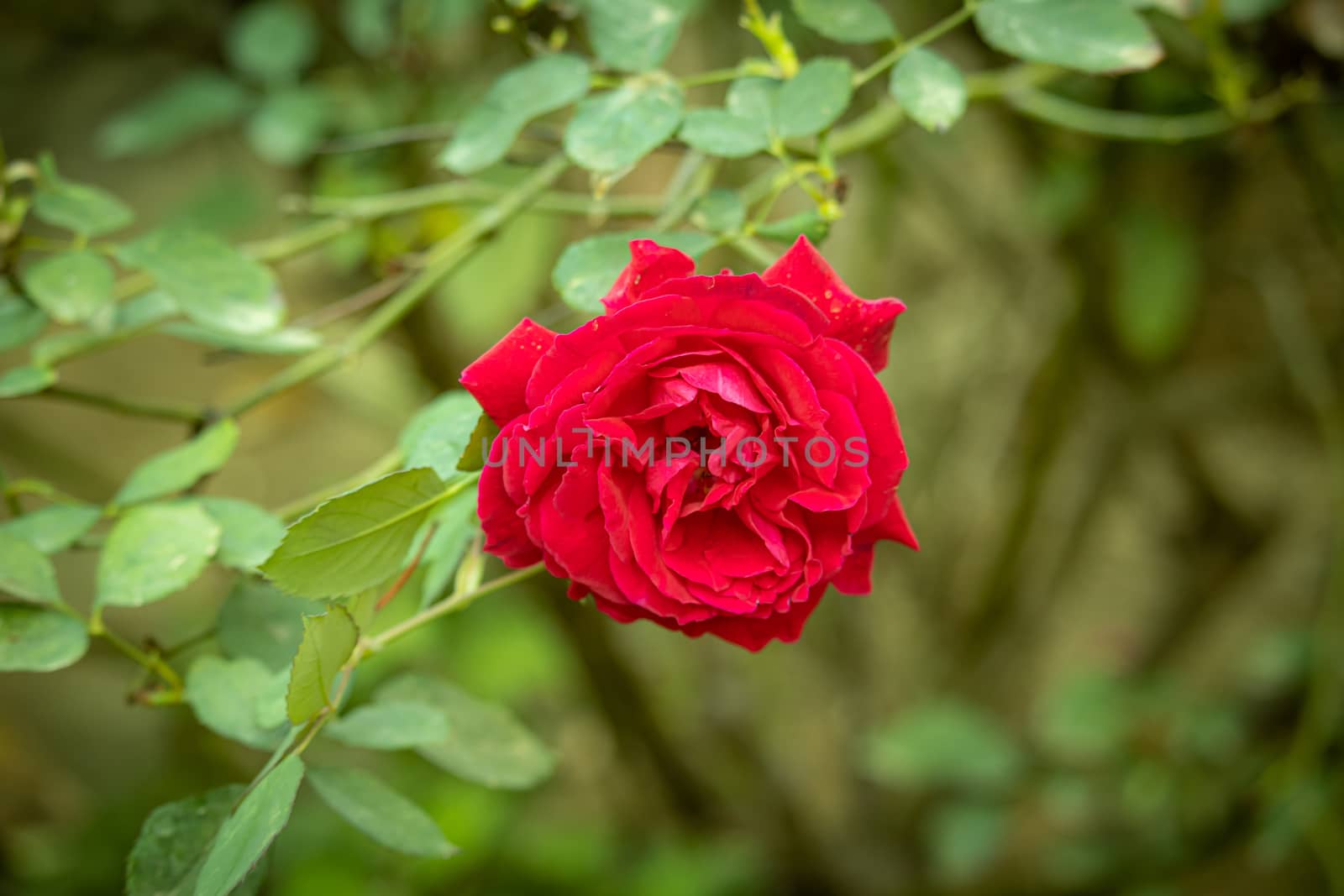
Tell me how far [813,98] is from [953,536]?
124 centimetres

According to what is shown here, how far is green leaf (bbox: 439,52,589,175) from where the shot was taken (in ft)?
1.67

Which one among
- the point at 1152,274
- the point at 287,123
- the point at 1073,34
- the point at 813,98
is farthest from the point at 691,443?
the point at 1152,274

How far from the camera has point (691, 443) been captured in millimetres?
399

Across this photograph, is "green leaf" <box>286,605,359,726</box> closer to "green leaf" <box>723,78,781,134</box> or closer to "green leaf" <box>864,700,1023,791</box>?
"green leaf" <box>723,78,781,134</box>

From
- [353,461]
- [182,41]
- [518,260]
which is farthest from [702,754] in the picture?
[353,461]

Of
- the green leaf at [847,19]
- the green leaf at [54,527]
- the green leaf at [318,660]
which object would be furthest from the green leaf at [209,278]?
the green leaf at [847,19]

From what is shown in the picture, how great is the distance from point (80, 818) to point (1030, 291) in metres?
1.71

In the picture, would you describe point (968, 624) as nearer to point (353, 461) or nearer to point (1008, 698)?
point (1008, 698)

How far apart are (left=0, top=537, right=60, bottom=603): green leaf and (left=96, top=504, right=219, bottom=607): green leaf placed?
21mm

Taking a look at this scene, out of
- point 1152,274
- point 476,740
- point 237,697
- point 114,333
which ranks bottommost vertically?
point 1152,274

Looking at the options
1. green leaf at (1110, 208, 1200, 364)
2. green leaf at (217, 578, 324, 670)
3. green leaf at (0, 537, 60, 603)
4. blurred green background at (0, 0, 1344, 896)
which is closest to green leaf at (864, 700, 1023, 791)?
blurred green background at (0, 0, 1344, 896)

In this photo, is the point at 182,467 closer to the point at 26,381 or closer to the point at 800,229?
the point at 26,381

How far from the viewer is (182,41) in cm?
121

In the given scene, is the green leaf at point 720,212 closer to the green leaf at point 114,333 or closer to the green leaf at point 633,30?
the green leaf at point 633,30
